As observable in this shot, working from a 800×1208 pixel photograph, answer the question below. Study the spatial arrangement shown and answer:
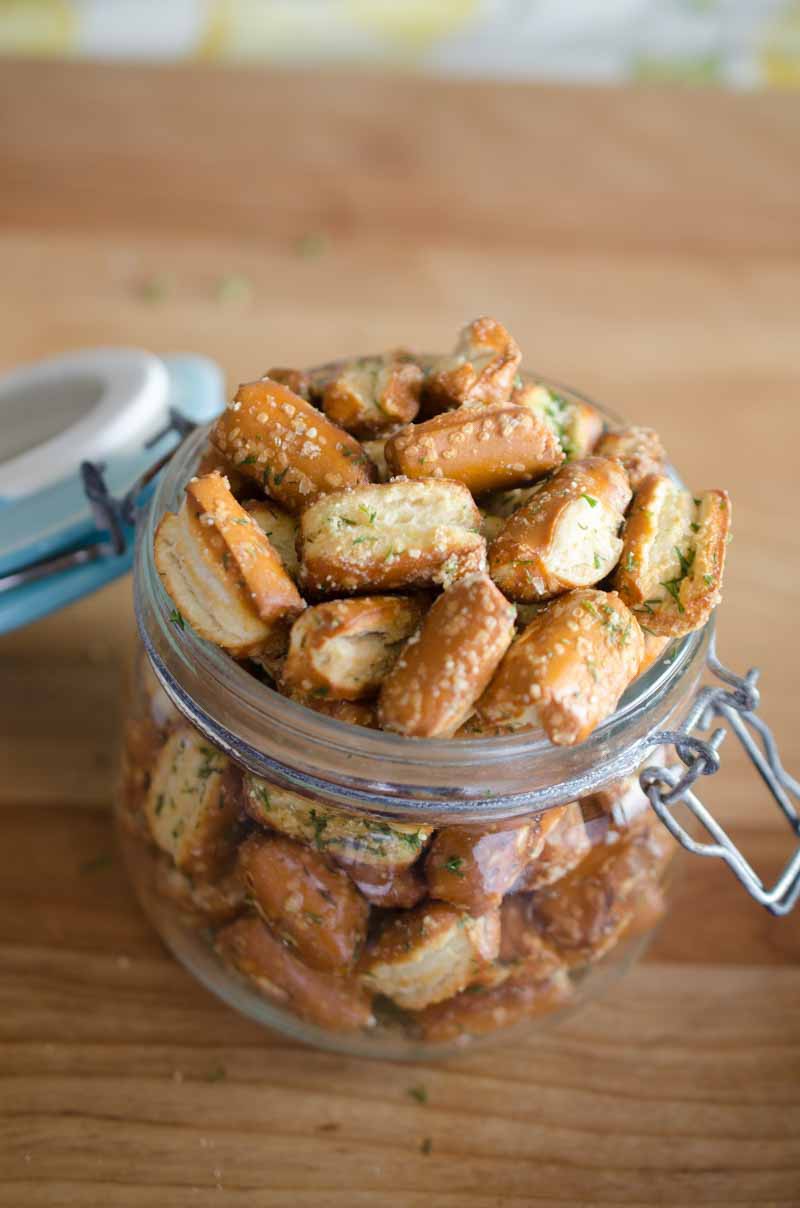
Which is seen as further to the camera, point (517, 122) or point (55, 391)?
point (517, 122)

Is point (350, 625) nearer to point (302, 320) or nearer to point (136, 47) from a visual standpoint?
point (302, 320)

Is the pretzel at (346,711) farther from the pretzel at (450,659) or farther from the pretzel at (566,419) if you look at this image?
the pretzel at (566,419)

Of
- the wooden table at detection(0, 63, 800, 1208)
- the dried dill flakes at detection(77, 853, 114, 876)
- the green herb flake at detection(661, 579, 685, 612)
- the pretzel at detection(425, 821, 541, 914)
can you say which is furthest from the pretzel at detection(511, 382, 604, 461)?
the dried dill flakes at detection(77, 853, 114, 876)

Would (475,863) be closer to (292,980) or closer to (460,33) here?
(292,980)

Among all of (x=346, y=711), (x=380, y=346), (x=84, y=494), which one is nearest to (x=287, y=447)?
(x=346, y=711)

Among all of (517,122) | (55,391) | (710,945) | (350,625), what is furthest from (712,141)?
(350,625)

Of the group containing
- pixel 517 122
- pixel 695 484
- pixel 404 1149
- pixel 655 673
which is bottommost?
pixel 404 1149

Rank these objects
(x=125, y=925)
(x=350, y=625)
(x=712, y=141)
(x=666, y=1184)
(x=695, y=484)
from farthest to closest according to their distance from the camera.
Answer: (x=712, y=141)
(x=695, y=484)
(x=125, y=925)
(x=666, y=1184)
(x=350, y=625)

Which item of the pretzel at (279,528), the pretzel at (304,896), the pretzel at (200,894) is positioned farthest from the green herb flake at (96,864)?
the pretzel at (279,528)
